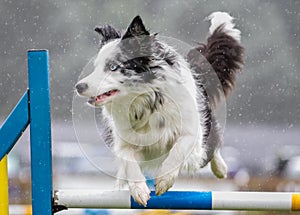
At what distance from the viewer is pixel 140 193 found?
7.54 feet

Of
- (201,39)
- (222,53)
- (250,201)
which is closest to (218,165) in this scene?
(222,53)

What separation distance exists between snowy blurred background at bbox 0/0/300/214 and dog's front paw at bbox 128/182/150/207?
7963 mm

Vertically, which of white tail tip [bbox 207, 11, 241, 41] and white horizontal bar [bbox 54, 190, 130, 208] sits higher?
white tail tip [bbox 207, 11, 241, 41]

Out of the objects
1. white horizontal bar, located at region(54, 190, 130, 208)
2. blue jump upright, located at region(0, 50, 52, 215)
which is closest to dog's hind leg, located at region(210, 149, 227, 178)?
white horizontal bar, located at region(54, 190, 130, 208)

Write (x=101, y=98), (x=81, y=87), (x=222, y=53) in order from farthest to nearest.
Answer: (x=222, y=53) < (x=101, y=98) < (x=81, y=87)

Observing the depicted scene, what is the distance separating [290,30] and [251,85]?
2302mm

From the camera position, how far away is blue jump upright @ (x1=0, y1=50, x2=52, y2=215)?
2.26 m

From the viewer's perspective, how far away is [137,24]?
89.4 inches

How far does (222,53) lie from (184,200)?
1.09 meters

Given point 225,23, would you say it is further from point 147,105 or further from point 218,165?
point 147,105

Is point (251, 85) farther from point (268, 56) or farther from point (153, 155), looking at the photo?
point (153, 155)

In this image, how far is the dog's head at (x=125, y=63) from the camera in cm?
227

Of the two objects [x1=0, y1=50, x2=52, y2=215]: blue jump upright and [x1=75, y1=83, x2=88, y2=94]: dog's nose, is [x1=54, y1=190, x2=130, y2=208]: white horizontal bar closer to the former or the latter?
[x1=0, y1=50, x2=52, y2=215]: blue jump upright

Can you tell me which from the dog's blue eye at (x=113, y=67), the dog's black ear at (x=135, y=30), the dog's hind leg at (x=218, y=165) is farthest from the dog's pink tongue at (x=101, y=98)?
the dog's hind leg at (x=218, y=165)
